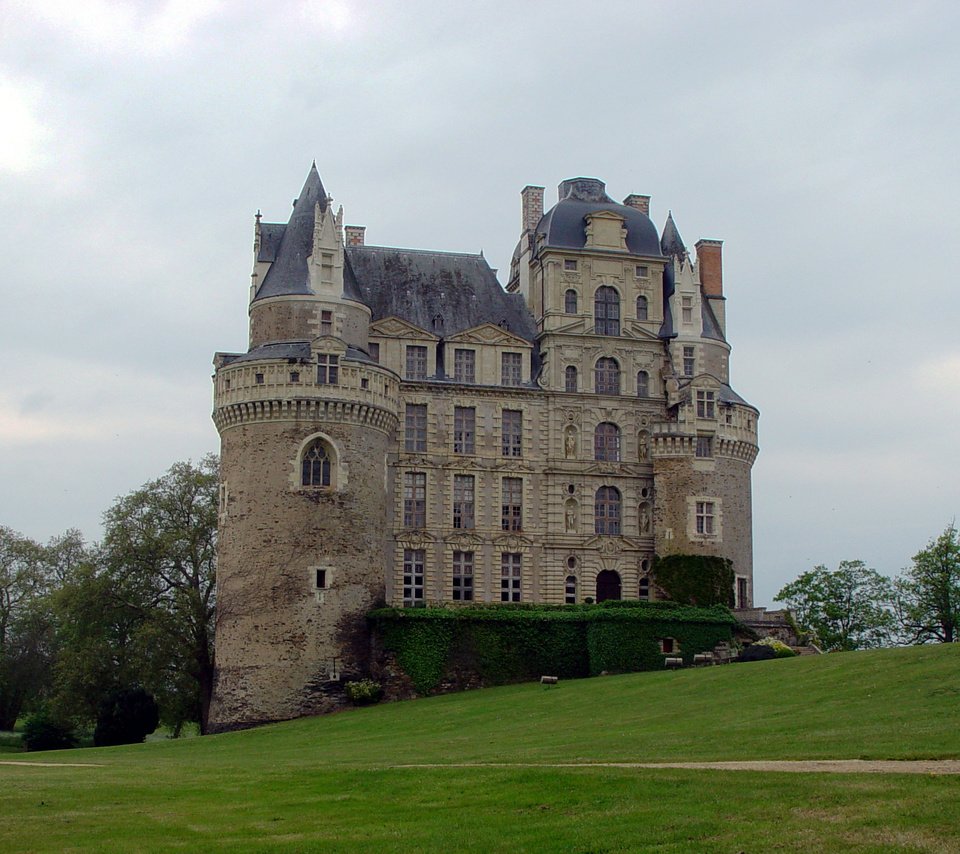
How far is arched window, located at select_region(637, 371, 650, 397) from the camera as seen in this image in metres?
63.3

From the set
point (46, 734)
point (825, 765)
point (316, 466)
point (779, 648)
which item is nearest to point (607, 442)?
point (779, 648)

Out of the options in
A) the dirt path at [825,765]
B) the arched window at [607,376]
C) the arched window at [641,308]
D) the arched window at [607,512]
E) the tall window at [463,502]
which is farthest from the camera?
the arched window at [641,308]

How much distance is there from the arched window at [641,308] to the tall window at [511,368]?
6.28 meters

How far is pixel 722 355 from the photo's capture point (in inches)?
2539

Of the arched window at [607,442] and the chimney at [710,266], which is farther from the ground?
the chimney at [710,266]

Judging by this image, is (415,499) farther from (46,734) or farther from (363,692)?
(46,734)

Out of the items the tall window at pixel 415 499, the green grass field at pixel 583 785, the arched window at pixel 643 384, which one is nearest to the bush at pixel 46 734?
the tall window at pixel 415 499

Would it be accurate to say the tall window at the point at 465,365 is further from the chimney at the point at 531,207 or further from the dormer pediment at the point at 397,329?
the chimney at the point at 531,207

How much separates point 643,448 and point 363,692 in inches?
697

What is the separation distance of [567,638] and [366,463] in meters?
10.7

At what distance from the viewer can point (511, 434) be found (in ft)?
202

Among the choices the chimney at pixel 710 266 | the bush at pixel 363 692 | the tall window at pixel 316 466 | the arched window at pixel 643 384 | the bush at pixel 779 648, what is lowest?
the bush at pixel 363 692

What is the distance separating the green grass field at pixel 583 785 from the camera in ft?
62.7

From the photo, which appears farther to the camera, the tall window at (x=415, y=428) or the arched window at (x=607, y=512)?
the arched window at (x=607, y=512)
